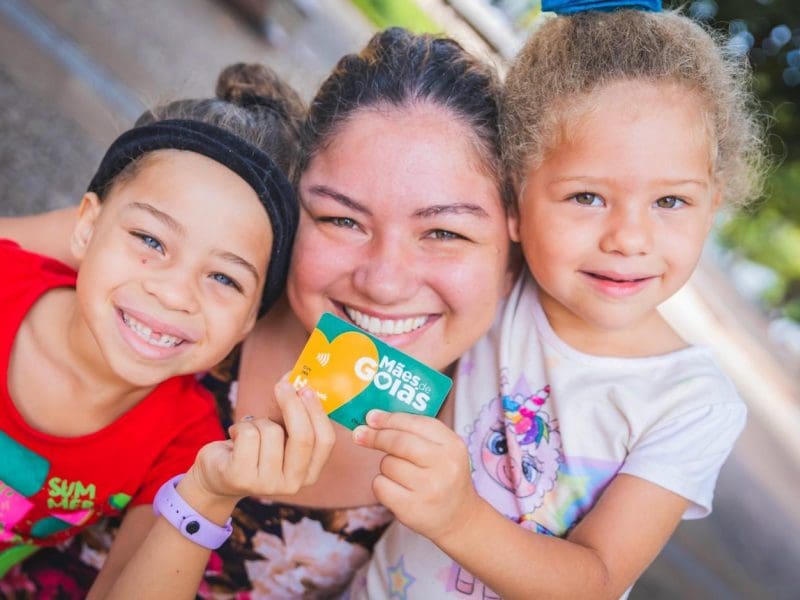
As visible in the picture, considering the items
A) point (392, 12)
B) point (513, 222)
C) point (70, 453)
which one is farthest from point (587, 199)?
point (392, 12)

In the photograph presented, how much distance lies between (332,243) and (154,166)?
0.50 metres

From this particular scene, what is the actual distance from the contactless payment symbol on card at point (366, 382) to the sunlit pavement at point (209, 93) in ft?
4.63

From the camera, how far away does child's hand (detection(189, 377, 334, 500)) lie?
5.06ft

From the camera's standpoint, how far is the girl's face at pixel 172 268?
1.93 meters

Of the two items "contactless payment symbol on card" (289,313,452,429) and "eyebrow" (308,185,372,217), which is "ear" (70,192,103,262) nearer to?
"eyebrow" (308,185,372,217)

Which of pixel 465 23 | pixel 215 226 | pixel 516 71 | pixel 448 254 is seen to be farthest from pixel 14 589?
pixel 465 23

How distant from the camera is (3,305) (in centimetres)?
208

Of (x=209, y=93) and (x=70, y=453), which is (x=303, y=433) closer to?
(x=70, y=453)

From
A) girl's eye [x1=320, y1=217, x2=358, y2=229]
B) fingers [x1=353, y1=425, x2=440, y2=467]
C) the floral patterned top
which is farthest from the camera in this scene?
the floral patterned top

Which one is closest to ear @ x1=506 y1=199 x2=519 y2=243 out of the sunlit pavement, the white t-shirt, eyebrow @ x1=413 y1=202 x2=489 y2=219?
eyebrow @ x1=413 y1=202 x2=489 y2=219

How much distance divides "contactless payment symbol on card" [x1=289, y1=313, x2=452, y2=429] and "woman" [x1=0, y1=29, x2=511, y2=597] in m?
0.33

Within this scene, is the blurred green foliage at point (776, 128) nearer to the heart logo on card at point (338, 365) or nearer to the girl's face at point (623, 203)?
the girl's face at point (623, 203)

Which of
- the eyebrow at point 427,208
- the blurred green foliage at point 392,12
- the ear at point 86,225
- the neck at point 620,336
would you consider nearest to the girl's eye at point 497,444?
the neck at point 620,336

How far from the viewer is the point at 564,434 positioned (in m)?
2.03
